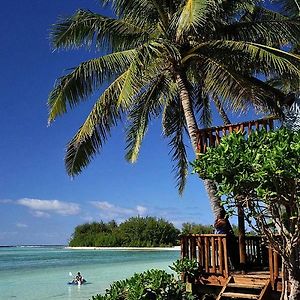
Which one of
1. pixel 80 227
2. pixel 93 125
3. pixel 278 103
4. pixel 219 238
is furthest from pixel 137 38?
pixel 80 227

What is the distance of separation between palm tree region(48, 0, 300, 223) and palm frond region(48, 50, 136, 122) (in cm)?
2

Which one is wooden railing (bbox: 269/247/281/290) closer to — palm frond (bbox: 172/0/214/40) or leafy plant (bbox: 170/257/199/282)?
leafy plant (bbox: 170/257/199/282)

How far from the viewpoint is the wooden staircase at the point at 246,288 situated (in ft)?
28.5

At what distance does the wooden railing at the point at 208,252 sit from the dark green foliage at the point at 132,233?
57.2 metres

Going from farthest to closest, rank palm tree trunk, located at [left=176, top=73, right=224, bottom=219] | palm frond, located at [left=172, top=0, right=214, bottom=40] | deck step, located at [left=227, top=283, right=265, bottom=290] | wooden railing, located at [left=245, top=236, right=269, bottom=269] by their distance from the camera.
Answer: wooden railing, located at [left=245, top=236, right=269, bottom=269], palm tree trunk, located at [left=176, top=73, right=224, bottom=219], palm frond, located at [left=172, top=0, right=214, bottom=40], deck step, located at [left=227, top=283, right=265, bottom=290]

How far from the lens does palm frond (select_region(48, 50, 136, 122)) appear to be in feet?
35.8

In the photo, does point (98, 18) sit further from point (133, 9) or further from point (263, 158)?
point (263, 158)

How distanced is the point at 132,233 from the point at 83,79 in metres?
60.7

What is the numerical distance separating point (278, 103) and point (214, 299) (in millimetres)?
5389

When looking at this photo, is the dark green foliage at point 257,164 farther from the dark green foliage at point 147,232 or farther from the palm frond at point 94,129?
the dark green foliage at point 147,232

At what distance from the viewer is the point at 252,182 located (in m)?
6.55

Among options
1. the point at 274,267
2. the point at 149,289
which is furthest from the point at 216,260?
the point at 149,289

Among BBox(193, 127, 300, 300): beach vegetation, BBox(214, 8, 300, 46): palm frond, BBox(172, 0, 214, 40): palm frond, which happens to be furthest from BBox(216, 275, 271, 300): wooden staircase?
BBox(214, 8, 300, 46): palm frond

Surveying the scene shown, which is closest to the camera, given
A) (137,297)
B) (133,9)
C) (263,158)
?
(263,158)
